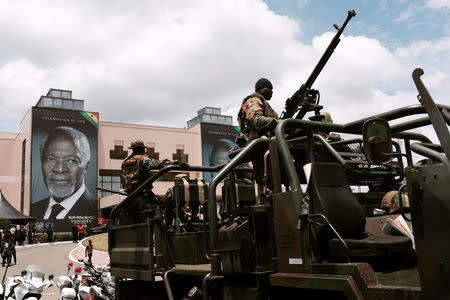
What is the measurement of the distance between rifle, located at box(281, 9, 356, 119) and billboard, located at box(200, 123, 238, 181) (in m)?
52.4

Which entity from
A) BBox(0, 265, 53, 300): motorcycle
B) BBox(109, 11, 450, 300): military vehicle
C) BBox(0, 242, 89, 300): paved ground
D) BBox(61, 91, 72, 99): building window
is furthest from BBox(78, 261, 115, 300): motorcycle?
BBox(61, 91, 72, 99): building window

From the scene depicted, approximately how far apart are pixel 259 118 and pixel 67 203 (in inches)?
1931

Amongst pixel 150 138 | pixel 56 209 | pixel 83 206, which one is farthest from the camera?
pixel 150 138

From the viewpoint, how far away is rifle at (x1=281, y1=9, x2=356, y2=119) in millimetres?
5605

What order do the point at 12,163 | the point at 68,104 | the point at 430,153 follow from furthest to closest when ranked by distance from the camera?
1. the point at 68,104
2. the point at 12,163
3. the point at 430,153

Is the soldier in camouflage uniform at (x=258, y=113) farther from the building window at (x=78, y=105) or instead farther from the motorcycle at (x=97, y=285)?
the building window at (x=78, y=105)

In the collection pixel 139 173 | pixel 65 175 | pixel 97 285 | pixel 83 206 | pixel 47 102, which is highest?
pixel 47 102

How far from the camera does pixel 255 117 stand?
479 cm

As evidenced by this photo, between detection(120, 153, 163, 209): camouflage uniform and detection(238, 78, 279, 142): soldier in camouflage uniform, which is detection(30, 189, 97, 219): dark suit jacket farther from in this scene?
detection(238, 78, 279, 142): soldier in camouflage uniform

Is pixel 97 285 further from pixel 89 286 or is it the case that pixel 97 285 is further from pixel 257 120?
pixel 257 120

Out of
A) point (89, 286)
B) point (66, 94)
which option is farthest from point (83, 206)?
point (89, 286)

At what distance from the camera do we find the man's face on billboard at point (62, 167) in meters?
49.8

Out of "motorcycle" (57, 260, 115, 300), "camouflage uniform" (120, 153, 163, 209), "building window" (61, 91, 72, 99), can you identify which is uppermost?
"building window" (61, 91, 72, 99)

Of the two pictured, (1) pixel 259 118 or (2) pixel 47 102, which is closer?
(1) pixel 259 118
